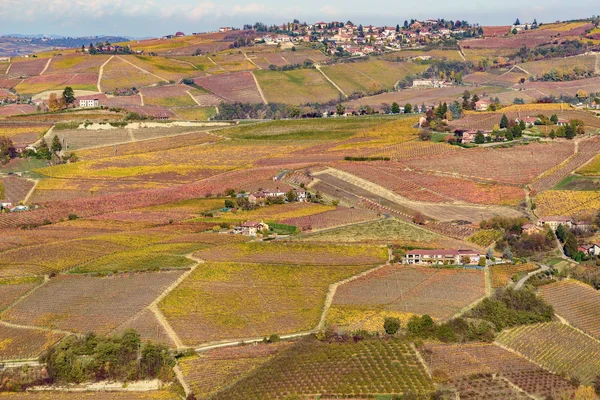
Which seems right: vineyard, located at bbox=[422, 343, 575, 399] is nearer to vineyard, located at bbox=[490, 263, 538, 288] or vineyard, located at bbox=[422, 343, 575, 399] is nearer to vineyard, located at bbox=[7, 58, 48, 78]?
vineyard, located at bbox=[490, 263, 538, 288]

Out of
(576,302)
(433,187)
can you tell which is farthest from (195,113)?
(576,302)

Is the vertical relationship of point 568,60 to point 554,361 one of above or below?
above

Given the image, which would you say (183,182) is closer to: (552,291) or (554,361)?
(552,291)

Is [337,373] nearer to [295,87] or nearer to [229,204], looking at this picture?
[229,204]

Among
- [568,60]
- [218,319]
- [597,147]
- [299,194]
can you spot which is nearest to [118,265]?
[218,319]

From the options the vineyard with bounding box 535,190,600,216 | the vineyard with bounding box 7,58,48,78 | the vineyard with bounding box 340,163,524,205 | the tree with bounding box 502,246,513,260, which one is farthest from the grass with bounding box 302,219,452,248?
the vineyard with bounding box 7,58,48,78

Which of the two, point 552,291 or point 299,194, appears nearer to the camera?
point 552,291
